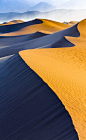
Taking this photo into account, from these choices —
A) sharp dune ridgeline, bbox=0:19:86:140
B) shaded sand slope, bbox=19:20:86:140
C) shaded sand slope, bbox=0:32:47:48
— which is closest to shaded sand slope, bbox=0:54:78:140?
sharp dune ridgeline, bbox=0:19:86:140

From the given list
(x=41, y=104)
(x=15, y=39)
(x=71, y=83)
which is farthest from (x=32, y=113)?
(x=15, y=39)

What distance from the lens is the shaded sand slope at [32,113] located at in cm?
377

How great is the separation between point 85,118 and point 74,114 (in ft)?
0.78

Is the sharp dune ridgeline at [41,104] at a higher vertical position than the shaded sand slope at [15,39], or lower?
higher

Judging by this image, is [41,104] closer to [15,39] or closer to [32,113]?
[32,113]

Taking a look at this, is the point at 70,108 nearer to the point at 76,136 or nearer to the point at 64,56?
the point at 76,136

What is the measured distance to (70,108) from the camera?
4.12 m

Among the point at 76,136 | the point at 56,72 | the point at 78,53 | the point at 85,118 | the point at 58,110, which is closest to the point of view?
the point at 76,136

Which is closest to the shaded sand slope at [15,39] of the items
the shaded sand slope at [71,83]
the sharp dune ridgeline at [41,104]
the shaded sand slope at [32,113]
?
the shaded sand slope at [71,83]

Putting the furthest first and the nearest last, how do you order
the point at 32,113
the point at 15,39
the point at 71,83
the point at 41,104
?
the point at 15,39
the point at 71,83
the point at 41,104
the point at 32,113

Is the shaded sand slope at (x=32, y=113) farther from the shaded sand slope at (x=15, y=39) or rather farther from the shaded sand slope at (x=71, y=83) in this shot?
the shaded sand slope at (x=15, y=39)

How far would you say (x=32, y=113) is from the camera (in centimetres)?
453

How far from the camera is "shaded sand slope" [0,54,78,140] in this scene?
3.77 metres

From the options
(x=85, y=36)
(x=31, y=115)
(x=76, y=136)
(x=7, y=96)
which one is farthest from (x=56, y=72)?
(x=85, y=36)
